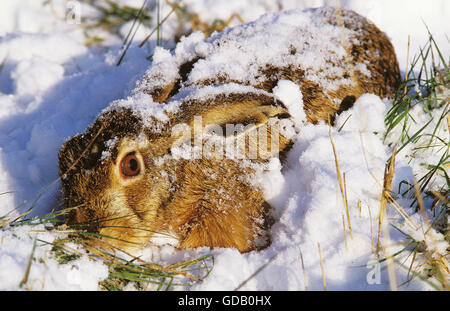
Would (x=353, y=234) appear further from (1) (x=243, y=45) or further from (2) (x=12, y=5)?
(2) (x=12, y=5)

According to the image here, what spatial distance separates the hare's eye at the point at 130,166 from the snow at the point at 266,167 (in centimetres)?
25

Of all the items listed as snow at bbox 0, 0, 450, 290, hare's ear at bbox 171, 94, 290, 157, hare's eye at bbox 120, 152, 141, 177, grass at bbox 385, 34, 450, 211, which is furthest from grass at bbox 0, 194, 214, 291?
grass at bbox 385, 34, 450, 211

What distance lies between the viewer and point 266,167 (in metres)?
2.34

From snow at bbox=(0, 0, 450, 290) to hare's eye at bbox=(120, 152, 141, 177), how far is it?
9.8 inches

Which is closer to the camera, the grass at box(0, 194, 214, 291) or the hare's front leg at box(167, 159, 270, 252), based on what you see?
the grass at box(0, 194, 214, 291)

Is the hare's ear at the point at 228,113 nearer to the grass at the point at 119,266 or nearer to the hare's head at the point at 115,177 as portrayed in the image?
the hare's head at the point at 115,177

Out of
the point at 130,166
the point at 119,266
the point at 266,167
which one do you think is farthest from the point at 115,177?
the point at 266,167

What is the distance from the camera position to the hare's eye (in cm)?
219

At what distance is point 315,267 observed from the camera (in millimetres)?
1913

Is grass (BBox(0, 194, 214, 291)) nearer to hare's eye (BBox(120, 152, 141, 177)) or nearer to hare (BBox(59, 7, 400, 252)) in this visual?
hare (BBox(59, 7, 400, 252))

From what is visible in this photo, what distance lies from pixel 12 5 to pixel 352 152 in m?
4.35

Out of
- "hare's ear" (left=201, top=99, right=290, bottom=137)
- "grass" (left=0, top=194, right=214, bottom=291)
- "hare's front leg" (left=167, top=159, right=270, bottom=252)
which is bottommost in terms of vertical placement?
"grass" (left=0, top=194, right=214, bottom=291)

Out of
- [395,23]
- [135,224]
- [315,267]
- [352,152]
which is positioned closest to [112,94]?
[135,224]
